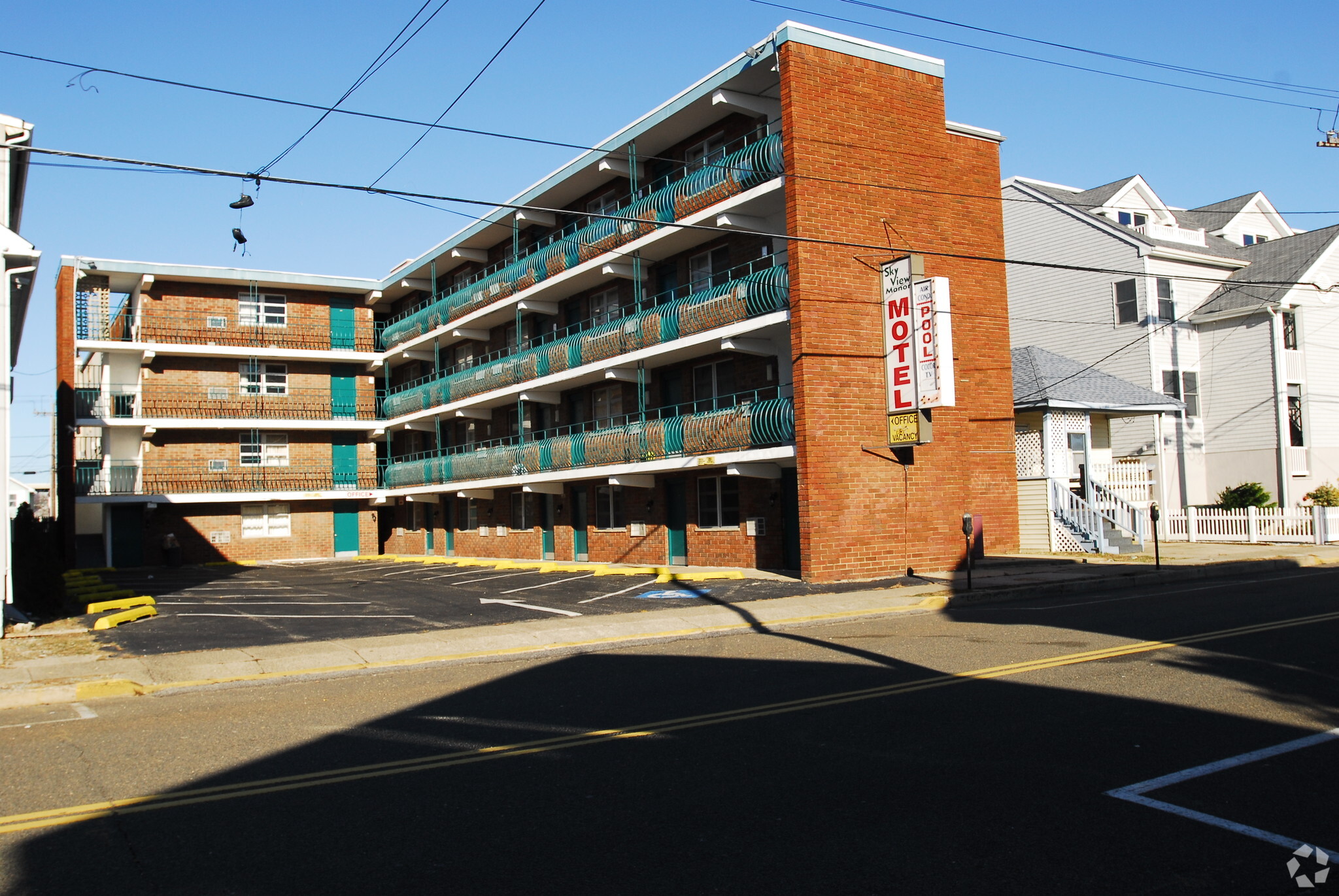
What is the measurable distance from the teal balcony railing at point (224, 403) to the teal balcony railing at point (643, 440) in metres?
7.49

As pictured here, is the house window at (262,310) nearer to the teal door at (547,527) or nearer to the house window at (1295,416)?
the teal door at (547,527)

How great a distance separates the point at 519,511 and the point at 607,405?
7.14 meters

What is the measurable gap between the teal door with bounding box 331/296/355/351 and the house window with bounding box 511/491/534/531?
13528mm

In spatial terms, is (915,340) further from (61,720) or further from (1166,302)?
(1166,302)

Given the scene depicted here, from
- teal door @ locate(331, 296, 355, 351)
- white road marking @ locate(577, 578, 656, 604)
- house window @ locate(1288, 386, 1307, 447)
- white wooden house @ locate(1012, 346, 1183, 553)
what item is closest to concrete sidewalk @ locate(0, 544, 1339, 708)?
white road marking @ locate(577, 578, 656, 604)

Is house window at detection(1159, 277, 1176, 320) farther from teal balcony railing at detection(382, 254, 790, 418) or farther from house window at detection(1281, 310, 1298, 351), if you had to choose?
teal balcony railing at detection(382, 254, 790, 418)

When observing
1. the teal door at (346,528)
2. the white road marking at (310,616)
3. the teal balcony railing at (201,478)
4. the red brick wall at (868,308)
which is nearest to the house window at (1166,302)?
the red brick wall at (868,308)

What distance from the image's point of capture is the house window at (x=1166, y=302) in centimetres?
3512

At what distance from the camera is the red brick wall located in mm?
20781

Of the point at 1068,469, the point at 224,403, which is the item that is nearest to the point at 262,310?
the point at 224,403

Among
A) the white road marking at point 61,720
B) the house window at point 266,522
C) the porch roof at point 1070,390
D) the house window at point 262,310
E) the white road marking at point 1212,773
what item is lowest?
the white road marking at point 61,720

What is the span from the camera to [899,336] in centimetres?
2131

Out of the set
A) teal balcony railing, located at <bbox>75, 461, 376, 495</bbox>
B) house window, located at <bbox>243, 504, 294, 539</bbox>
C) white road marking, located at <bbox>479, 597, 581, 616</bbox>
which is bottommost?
white road marking, located at <bbox>479, 597, 581, 616</bbox>

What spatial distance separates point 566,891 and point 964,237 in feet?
73.2
